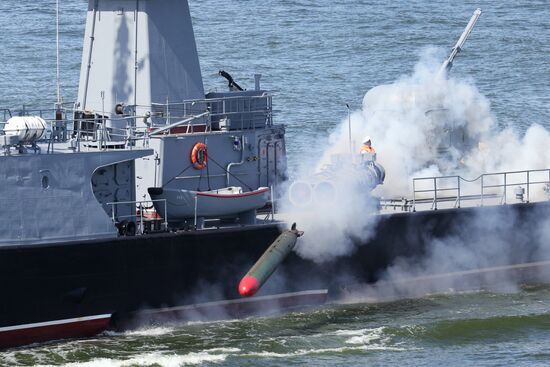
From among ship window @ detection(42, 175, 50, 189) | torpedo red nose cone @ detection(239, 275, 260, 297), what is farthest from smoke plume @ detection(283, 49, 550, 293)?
ship window @ detection(42, 175, 50, 189)

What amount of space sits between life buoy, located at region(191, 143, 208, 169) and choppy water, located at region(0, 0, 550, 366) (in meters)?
3.44

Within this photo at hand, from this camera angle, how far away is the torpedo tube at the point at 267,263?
2639cm

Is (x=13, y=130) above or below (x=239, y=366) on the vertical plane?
above

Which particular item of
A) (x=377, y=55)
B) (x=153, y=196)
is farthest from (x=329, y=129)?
(x=153, y=196)

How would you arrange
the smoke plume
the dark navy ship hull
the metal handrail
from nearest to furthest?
the dark navy ship hull → the smoke plume → the metal handrail

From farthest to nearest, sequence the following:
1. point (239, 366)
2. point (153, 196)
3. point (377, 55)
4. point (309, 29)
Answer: point (309, 29) → point (377, 55) → point (153, 196) → point (239, 366)

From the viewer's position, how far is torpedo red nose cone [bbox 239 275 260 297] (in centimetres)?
2631

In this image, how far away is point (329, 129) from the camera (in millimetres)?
42344

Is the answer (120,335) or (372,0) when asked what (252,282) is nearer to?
(120,335)

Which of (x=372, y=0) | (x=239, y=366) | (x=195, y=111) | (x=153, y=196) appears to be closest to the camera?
(x=239, y=366)

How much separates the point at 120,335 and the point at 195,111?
531cm

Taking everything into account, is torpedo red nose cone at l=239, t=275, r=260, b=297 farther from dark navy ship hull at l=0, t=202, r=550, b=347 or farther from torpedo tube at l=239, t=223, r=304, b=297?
dark navy ship hull at l=0, t=202, r=550, b=347

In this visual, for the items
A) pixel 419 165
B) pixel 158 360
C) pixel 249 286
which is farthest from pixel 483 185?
pixel 158 360

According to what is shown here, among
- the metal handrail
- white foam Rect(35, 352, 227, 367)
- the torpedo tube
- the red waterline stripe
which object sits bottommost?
white foam Rect(35, 352, 227, 367)
